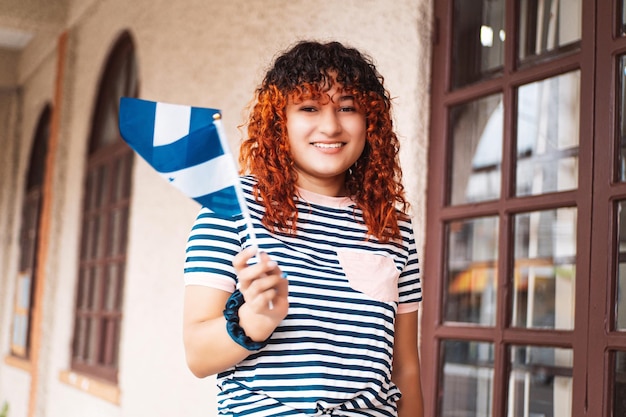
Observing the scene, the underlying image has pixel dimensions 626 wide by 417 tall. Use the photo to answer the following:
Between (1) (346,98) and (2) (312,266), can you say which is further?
(1) (346,98)

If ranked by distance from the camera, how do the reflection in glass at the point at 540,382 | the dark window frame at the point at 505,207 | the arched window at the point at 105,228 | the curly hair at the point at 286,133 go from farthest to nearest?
1. the arched window at the point at 105,228
2. the reflection in glass at the point at 540,382
3. the dark window frame at the point at 505,207
4. the curly hair at the point at 286,133

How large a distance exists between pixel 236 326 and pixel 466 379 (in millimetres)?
1843

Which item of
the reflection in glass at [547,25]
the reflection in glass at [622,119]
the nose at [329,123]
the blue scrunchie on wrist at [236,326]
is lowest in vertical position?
the blue scrunchie on wrist at [236,326]

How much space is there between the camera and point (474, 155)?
3258mm

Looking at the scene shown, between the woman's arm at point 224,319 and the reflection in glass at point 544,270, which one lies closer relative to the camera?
the woman's arm at point 224,319

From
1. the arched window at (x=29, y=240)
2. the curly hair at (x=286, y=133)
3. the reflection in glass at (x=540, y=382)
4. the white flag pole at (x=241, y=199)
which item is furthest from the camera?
the arched window at (x=29, y=240)

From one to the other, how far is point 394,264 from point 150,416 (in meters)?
3.43

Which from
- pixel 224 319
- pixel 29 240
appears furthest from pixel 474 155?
pixel 29 240

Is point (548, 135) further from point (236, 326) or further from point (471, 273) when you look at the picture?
point (236, 326)

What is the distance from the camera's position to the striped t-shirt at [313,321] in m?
1.52

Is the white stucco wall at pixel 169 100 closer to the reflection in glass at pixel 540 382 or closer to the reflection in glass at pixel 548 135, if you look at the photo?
the reflection in glass at pixel 548 135

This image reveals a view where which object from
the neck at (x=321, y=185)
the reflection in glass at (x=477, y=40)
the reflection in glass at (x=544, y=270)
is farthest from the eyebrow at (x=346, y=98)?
the reflection in glass at (x=477, y=40)

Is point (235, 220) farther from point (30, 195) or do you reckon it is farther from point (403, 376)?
point (30, 195)

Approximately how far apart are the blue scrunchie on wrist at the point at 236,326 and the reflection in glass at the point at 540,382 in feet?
5.05
